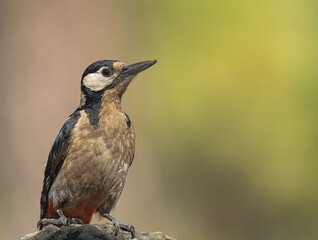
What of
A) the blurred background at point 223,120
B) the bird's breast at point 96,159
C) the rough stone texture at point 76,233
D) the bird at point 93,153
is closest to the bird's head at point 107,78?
the bird at point 93,153

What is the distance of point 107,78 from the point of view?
5812mm

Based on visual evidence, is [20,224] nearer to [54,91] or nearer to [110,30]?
[54,91]

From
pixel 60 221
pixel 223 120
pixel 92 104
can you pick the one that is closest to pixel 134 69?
pixel 92 104

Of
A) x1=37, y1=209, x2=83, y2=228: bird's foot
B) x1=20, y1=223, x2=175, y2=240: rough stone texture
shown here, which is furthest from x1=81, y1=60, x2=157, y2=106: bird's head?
x1=20, y1=223, x2=175, y2=240: rough stone texture

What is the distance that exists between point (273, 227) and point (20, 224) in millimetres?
4993

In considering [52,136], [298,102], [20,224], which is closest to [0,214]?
[20,224]

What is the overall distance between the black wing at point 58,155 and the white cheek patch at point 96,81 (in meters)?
0.31

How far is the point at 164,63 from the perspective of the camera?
46.0 ft

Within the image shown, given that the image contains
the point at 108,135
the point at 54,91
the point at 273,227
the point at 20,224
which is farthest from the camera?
the point at 273,227

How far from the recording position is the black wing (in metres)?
5.80

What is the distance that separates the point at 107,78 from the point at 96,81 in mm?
105

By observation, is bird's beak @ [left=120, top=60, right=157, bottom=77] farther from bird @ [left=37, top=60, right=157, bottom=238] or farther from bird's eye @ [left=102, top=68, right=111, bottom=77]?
bird's eye @ [left=102, top=68, right=111, bottom=77]

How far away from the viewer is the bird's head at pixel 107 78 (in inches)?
228

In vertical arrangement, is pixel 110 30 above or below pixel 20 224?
above
